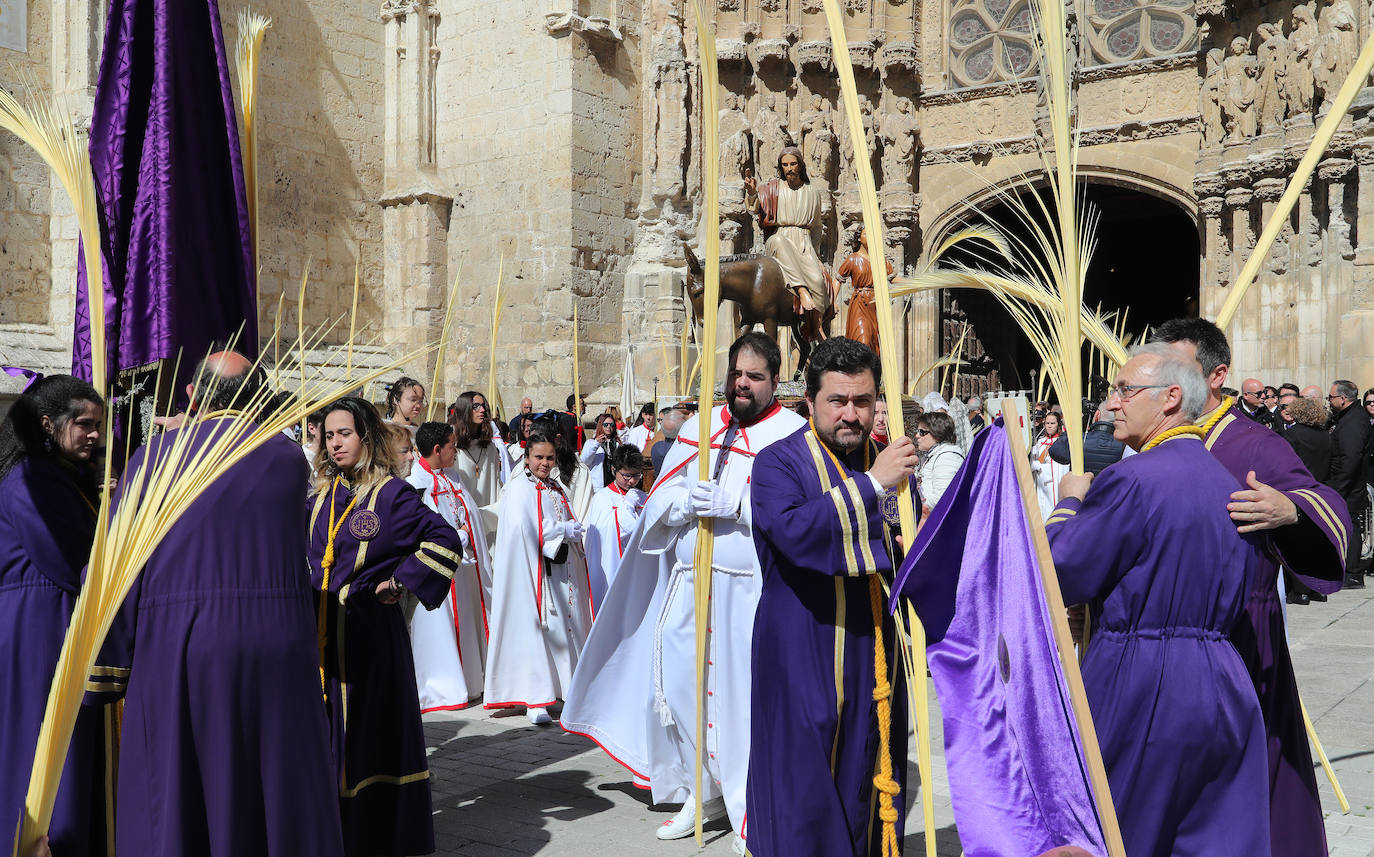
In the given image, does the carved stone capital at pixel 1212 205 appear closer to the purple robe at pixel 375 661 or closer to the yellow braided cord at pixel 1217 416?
the yellow braided cord at pixel 1217 416

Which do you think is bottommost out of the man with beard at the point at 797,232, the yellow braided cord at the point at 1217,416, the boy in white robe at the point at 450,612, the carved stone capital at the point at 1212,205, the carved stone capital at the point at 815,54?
the boy in white robe at the point at 450,612

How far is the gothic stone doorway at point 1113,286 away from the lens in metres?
19.0

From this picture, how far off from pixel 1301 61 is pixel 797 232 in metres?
6.26

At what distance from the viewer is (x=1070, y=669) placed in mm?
2633

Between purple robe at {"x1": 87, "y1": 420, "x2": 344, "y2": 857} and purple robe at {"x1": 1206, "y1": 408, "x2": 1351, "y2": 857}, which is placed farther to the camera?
purple robe at {"x1": 1206, "y1": 408, "x2": 1351, "y2": 857}

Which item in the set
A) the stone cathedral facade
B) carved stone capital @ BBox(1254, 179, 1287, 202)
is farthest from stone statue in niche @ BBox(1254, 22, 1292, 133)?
carved stone capital @ BBox(1254, 179, 1287, 202)

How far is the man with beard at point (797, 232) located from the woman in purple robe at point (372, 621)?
8.83m

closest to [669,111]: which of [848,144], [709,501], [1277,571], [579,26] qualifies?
[579,26]

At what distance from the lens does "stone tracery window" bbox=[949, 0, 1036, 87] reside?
57.9 feet

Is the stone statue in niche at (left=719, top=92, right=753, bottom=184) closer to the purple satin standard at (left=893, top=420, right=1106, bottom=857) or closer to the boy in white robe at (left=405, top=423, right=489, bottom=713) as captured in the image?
the boy in white robe at (left=405, top=423, right=489, bottom=713)

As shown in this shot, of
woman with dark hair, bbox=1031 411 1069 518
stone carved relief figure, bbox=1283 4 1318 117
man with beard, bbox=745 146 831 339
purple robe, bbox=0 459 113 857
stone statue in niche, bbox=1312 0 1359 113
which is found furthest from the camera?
stone carved relief figure, bbox=1283 4 1318 117

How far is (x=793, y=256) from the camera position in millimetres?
13188

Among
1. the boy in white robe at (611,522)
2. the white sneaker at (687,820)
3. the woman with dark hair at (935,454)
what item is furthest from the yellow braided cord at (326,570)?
the woman with dark hair at (935,454)

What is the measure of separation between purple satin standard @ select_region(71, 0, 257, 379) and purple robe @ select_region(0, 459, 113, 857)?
60cm
